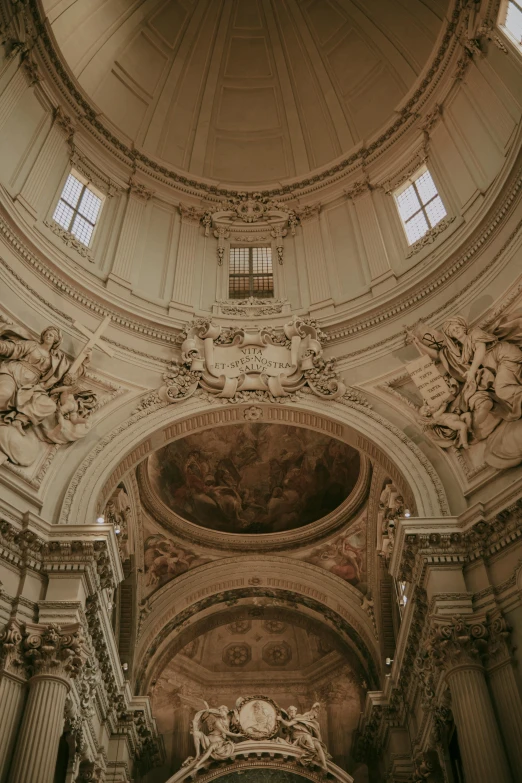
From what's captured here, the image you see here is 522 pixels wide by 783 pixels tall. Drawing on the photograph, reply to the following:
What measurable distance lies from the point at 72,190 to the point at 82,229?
1.27 meters

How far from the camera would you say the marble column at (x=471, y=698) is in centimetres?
1170

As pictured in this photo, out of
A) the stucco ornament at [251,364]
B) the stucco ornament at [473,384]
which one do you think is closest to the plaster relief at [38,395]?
the stucco ornament at [251,364]

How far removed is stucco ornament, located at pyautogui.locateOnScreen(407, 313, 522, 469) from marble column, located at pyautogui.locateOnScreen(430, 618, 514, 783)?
3.29 meters

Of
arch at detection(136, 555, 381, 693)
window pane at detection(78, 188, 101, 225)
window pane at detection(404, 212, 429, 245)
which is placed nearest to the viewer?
window pane at detection(404, 212, 429, 245)

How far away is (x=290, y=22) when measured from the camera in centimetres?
2552

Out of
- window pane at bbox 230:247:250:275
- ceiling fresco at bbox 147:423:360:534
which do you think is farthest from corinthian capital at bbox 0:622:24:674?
window pane at bbox 230:247:250:275

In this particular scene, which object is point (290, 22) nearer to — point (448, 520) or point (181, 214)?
point (181, 214)

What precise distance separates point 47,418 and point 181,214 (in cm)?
953

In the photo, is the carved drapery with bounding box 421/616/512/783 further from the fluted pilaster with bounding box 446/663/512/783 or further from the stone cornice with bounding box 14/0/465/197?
the stone cornice with bounding box 14/0/465/197

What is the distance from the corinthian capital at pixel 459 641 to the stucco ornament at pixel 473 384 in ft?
10.1

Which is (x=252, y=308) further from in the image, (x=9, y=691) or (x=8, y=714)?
(x=8, y=714)

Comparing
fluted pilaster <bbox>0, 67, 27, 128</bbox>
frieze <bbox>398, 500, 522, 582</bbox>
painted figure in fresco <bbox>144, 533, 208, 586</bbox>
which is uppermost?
fluted pilaster <bbox>0, 67, 27, 128</bbox>

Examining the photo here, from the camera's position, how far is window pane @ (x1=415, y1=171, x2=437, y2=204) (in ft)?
67.3

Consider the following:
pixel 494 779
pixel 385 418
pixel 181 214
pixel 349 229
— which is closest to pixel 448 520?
pixel 385 418
